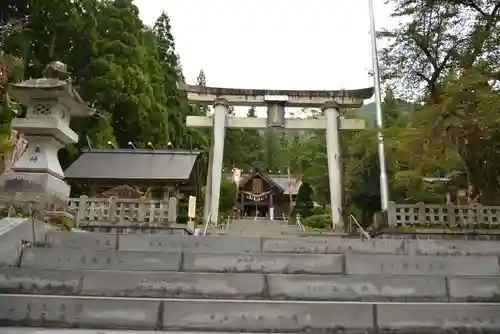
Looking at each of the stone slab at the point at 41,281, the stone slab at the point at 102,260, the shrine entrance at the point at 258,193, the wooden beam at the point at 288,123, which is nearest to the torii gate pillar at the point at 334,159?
the wooden beam at the point at 288,123

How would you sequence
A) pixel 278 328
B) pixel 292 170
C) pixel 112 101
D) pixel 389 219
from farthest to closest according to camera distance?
pixel 292 170
pixel 112 101
pixel 389 219
pixel 278 328

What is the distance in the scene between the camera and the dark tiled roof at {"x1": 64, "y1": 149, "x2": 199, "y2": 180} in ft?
66.0

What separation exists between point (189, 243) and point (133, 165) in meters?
16.8

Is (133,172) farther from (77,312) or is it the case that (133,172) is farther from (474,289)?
(474,289)

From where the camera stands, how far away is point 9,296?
10.7ft

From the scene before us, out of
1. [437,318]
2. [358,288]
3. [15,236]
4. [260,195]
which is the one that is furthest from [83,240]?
[260,195]

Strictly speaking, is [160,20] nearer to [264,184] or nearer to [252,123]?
[264,184]

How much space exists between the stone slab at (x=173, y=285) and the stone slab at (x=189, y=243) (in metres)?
1.21

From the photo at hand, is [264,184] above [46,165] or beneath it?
above

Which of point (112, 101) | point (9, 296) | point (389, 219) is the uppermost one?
point (112, 101)

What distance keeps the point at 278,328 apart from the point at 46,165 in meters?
5.23

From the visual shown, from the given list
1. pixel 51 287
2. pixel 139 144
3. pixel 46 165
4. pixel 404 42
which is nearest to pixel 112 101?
pixel 139 144

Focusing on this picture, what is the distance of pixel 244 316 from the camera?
3195 millimetres

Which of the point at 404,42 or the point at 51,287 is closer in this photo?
the point at 51,287
